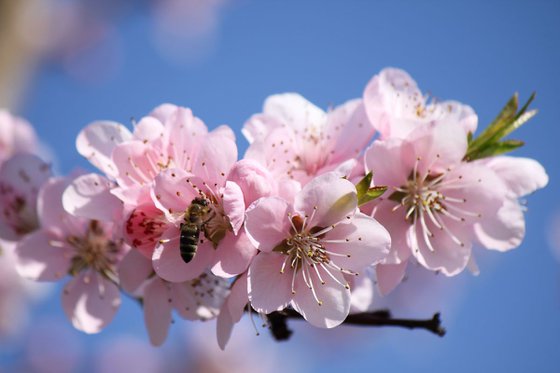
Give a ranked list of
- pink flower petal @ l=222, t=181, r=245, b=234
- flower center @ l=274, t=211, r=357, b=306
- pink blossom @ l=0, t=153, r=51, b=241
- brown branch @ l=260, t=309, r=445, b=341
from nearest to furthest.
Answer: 1. pink flower petal @ l=222, t=181, r=245, b=234
2. flower center @ l=274, t=211, r=357, b=306
3. brown branch @ l=260, t=309, r=445, b=341
4. pink blossom @ l=0, t=153, r=51, b=241

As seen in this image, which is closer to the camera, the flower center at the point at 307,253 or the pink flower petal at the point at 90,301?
the flower center at the point at 307,253

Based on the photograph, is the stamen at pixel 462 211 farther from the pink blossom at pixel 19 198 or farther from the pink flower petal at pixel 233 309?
the pink blossom at pixel 19 198

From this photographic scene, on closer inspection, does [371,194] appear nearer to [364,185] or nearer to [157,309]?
[364,185]

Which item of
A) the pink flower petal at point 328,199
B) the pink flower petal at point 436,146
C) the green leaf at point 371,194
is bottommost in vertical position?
the pink flower petal at point 328,199

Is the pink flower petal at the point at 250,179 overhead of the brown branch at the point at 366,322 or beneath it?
overhead

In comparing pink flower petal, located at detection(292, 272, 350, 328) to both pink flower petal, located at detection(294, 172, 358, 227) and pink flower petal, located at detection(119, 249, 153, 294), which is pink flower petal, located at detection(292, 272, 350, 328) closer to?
pink flower petal, located at detection(294, 172, 358, 227)

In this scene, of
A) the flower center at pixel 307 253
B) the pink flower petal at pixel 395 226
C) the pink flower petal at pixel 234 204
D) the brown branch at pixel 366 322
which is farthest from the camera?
the brown branch at pixel 366 322

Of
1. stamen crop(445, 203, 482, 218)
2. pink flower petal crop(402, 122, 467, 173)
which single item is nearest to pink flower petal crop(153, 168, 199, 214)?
pink flower petal crop(402, 122, 467, 173)

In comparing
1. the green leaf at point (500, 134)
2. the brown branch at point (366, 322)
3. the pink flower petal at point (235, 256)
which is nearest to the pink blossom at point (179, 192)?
the pink flower petal at point (235, 256)
